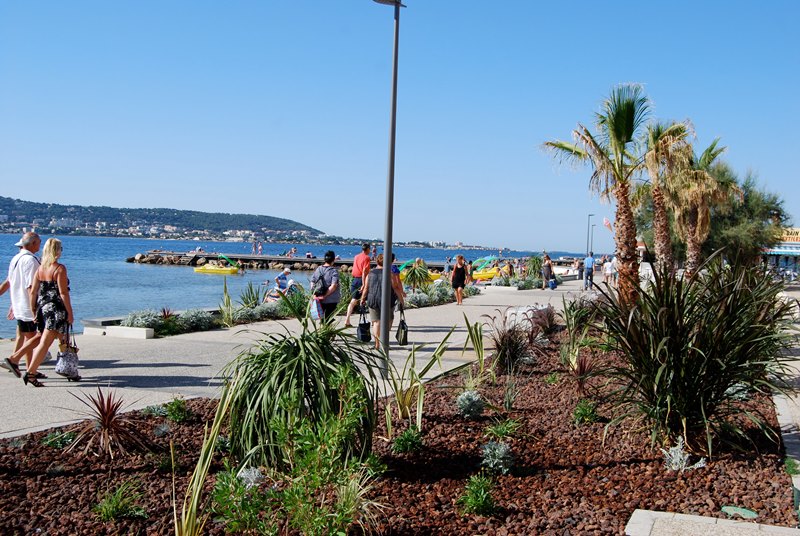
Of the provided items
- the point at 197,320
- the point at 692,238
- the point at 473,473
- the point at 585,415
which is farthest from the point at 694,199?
the point at 473,473

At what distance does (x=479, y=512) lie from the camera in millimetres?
4230

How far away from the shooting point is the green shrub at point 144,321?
12.8 metres

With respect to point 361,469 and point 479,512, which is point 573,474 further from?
point 361,469

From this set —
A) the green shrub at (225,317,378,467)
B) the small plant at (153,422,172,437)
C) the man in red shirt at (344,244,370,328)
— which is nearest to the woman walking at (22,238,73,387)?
the small plant at (153,422,172,437)

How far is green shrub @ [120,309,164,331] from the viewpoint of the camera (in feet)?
42.0

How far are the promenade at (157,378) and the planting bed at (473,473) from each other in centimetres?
36

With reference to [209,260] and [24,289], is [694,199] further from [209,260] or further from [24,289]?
[209,260]

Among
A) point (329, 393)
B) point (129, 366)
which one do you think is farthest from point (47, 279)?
point (329, 393)

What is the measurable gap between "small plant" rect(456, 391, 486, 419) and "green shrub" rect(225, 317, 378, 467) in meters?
1.64

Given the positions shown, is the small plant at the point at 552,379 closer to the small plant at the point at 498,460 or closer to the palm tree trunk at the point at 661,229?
the small plant at the point at 498,460

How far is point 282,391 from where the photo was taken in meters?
4.55

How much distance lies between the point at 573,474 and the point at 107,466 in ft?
10.2

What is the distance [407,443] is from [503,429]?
33.3 inches

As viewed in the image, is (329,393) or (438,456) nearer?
(329,393)
